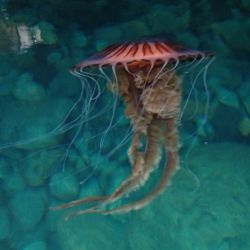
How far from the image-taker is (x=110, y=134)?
354cm

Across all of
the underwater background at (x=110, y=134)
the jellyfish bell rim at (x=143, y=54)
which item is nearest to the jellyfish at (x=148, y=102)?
the jellyfish bell rim at (x=143, y=54)

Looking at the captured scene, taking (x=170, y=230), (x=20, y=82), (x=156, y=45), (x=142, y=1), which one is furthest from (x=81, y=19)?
(x=170, y=230)

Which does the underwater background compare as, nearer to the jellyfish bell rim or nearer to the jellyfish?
the jellyfish

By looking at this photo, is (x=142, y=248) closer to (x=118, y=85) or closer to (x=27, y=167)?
(x=27, y=167)

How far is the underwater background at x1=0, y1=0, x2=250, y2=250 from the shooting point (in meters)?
3.39

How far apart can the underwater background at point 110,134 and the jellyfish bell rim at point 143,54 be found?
1310mm

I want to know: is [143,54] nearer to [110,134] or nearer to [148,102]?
[148,102]

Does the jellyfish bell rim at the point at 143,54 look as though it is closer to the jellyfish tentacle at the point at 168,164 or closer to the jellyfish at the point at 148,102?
the jellyfish at the point at 148,102

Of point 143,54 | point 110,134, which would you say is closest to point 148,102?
point 143,54

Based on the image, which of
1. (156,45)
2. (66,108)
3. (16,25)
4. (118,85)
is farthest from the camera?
(66,108)

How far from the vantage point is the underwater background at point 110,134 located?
3.39 metres

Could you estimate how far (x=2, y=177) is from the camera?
374 centimetres

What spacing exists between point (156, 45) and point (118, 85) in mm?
338

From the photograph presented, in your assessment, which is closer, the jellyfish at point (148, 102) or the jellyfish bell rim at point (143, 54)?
the jellyfish bell rim at point (143, 54)
